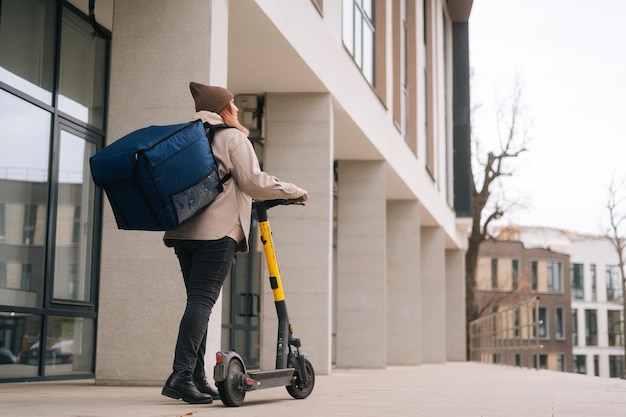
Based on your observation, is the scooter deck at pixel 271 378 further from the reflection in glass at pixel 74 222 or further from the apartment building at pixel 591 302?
the apartment building at pixel 591 302

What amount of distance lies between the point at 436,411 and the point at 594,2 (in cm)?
907

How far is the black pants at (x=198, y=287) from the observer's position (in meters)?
5.75

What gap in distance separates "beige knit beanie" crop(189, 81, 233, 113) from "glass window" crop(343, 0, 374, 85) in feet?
31.1

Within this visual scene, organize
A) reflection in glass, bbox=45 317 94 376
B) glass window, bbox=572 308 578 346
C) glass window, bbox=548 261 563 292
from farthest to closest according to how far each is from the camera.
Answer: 1. glass window, bbox=572 308 578 346
2. glass window, bbox=548 261 563 292
3. reflection in glass, bbox=45 317 94 376

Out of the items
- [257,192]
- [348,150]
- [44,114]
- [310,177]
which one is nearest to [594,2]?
[310,177]

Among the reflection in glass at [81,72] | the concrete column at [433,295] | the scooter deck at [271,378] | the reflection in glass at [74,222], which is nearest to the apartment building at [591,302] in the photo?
the concrete column at [433,295]

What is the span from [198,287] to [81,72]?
19.7ft

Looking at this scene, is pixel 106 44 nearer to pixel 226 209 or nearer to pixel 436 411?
pixel 226 209

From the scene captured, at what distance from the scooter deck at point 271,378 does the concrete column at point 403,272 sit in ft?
56.9

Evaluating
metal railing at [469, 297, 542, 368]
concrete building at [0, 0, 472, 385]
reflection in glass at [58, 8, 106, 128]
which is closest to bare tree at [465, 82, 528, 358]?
metal railing at [469, 297, 542, 368]

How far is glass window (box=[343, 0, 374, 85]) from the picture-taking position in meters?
16.2

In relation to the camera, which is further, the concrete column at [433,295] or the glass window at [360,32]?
the concrete column at [433,295]

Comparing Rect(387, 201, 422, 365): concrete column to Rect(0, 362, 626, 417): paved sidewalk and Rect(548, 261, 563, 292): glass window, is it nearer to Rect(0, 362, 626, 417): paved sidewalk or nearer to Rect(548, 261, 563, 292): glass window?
Rect(0, 362, 626, 417): paved sidewalk

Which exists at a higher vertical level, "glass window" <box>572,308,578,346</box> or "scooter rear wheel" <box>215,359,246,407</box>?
"glass window" <box>572,308,578,346</box>
